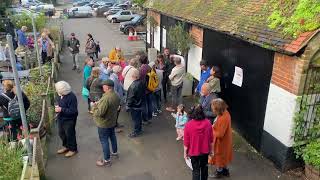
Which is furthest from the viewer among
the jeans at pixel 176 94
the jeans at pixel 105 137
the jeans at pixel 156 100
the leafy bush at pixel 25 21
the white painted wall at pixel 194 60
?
the leafy bush at pixel 25 21

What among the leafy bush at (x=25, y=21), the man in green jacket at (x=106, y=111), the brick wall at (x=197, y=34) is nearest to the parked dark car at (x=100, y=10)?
the leafy bush at (x=25, y=21)

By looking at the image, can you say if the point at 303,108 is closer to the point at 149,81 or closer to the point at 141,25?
the point at 149,81

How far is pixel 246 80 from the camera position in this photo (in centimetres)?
828

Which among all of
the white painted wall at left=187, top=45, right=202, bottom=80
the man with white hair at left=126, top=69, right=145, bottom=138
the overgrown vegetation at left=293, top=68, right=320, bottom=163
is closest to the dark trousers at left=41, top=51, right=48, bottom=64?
the white painted wall at left=187, top=45, right=202, bottom=80

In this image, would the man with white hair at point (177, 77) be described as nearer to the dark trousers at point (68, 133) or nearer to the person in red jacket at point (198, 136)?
the dark trousers at point (68, 133)

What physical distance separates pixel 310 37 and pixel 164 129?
473 cm

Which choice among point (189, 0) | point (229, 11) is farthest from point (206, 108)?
point (189, 0)

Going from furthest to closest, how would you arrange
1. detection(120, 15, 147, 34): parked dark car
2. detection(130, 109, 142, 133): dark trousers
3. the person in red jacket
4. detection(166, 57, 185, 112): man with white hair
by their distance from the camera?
detection(120, 15, 147, 34): parked dark car
detection(166, 57, 185, 112): man with white hair
detection(130, 109, 142, 133): dark trousers
the person in red jacket

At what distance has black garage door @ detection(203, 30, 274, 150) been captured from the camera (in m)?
7.59

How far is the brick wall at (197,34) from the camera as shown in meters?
11.1

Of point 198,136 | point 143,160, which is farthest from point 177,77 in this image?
point 198,136

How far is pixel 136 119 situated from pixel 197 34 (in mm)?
4305

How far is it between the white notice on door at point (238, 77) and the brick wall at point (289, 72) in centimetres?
135

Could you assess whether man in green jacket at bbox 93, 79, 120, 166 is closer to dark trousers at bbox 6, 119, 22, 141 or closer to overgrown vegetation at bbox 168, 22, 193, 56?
dark trousers at bbox 6, 119, 22, 141
